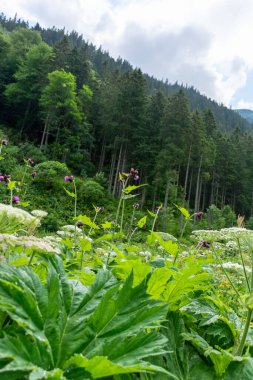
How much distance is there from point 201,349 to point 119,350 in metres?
0.67

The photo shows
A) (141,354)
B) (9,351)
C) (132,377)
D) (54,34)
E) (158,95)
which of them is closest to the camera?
(9,351)

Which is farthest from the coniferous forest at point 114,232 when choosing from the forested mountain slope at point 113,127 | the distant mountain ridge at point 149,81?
the distant mountain ridge at point 149,81

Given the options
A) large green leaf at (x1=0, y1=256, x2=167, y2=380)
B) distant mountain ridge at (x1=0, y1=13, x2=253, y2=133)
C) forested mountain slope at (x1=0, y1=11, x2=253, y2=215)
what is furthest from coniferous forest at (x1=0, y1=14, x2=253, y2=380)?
distant mountain ridge at (x1=0, y1=13, x2=253, y2=133)

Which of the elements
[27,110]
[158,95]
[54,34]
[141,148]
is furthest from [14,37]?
[54,34]

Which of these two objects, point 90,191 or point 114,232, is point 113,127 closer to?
point 90,191

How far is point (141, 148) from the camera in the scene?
41344 mm

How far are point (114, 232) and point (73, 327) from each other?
1819 mm

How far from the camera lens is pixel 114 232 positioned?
286 centimetres

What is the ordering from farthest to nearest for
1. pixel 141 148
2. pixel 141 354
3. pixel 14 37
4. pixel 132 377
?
1. pixel 14 37
2. pixel 141 148
3. pixel 132 377
4. pixel 141 354

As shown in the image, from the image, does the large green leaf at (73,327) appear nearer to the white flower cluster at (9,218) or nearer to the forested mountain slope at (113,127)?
the white flower cluster at (9,218)

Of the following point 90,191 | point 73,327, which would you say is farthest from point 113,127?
point 73,327

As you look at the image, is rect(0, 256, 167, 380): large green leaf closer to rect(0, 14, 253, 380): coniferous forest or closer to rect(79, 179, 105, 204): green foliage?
rect(0, 14, 253, 380): coniferous forest

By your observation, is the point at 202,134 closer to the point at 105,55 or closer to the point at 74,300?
the point at 74,300

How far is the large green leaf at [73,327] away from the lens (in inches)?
34.1
